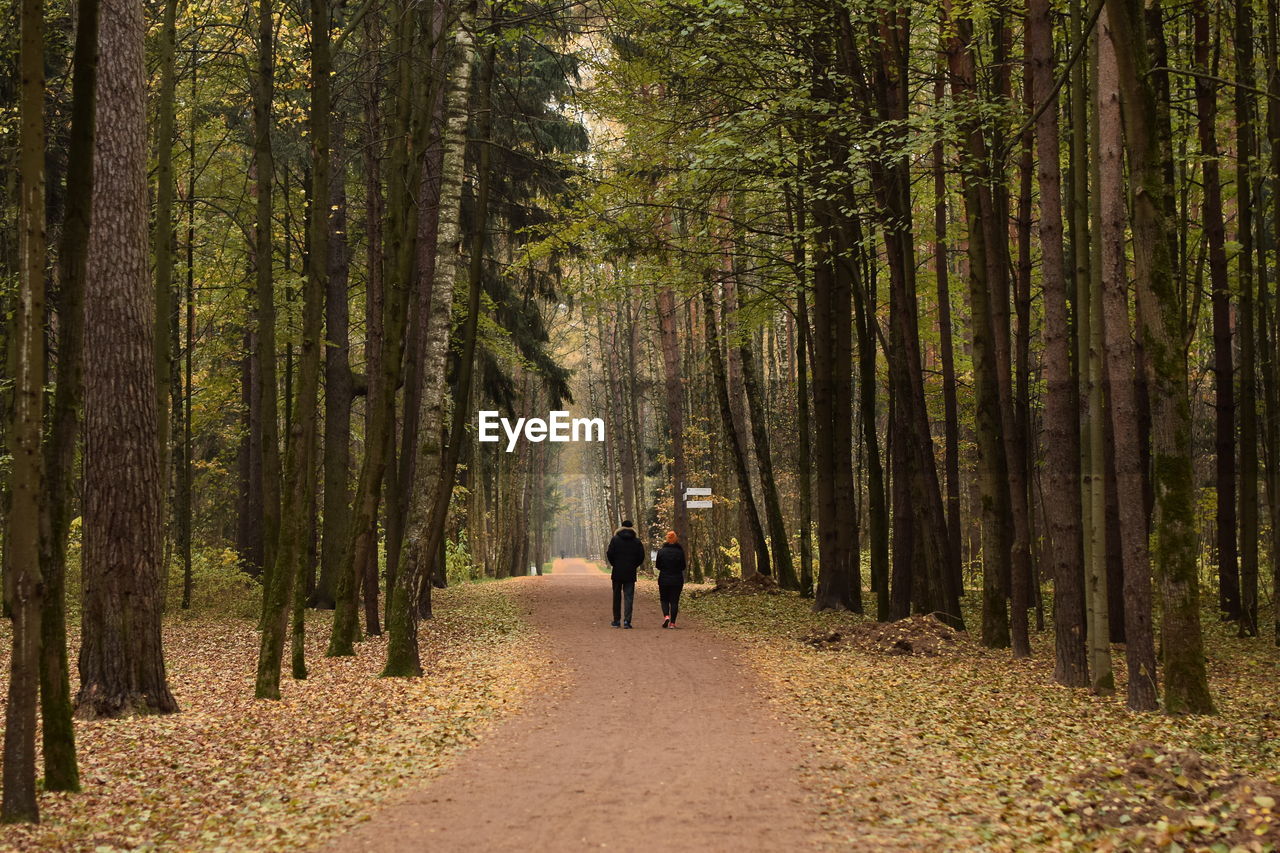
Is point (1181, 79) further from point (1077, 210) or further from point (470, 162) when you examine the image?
point (470, 162)

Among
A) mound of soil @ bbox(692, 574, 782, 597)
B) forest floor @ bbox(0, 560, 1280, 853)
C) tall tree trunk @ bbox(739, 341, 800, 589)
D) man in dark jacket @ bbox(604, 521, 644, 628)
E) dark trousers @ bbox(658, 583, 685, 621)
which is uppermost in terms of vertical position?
tall tree trunk @ bbox(739, 341, 800, 589)

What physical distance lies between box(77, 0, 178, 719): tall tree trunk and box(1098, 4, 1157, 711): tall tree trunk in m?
9.39

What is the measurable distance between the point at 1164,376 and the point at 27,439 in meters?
8.94

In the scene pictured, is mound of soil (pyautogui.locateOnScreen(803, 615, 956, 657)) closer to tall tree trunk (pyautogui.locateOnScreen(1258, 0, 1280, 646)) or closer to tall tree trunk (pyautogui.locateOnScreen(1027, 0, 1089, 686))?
tall tree trunk (pyautogui.locateOnScreen(1027, 0, 1089, 686))

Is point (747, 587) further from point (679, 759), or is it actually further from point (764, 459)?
point (679, 759)

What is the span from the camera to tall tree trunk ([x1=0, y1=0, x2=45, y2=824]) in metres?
5.71

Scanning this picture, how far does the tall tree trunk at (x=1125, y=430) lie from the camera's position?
33.1ft

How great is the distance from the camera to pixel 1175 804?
6.21 meters

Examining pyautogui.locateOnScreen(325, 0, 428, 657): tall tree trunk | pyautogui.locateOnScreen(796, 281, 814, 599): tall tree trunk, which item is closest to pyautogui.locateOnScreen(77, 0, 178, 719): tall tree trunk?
pyautogui.locateOnScreen(325, 0, 428, 657): tall tree trunk

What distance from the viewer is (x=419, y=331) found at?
62.1 feet

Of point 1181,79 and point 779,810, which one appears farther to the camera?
point 1181,79

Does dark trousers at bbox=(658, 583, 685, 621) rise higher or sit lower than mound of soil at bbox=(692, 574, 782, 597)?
higher

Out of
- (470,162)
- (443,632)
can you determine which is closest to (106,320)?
(443,632)

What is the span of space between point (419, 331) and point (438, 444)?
721 cm
